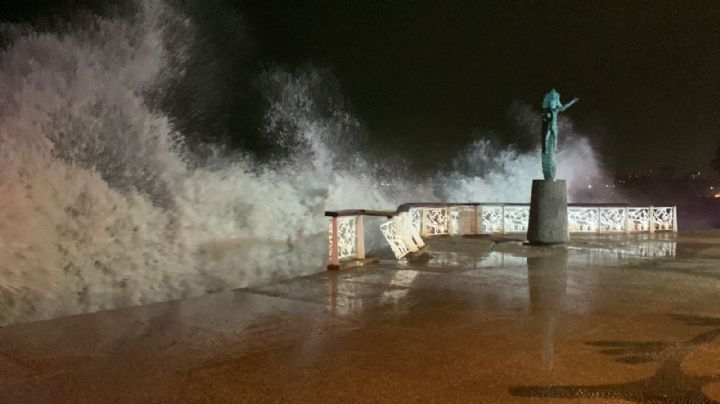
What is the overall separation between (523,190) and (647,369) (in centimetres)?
4600

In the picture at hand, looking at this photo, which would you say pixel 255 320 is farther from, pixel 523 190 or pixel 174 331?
pixel 523 190

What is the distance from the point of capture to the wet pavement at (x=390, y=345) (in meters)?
4.56

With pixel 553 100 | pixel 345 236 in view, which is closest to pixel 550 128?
pixel 553 100

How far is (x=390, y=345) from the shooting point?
5.82m

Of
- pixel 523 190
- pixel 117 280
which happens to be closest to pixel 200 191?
pixel 117 280

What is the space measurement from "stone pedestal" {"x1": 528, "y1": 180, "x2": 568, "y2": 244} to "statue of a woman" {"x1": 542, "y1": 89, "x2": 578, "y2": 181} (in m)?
0.35

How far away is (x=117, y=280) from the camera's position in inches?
632

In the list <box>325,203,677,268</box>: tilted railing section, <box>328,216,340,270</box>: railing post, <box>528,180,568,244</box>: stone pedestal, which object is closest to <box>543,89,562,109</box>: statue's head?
<box>528,180,568,244</box>: stone pedestal

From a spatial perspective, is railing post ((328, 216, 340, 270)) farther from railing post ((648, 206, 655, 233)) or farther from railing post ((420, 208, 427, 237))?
railing post ((648, 206, 655, 233))

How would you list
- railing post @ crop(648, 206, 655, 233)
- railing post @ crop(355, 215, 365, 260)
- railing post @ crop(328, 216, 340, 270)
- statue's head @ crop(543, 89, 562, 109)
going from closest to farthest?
railing post @ crop(328, 216, 340, 270) < railing post @ crop(355, 215, 365, 260) < statue's head @ crop(543, 89, 562, 109) < railing post @ crop(648, 206, 655, 233)

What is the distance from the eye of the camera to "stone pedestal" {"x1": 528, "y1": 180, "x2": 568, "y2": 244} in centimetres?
1544

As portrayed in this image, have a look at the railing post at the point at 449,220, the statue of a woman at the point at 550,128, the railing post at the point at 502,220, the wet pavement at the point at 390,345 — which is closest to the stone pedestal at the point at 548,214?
the statue of a woman at the point at 550,128

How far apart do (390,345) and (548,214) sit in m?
10.8

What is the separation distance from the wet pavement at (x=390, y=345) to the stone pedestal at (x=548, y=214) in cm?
552
